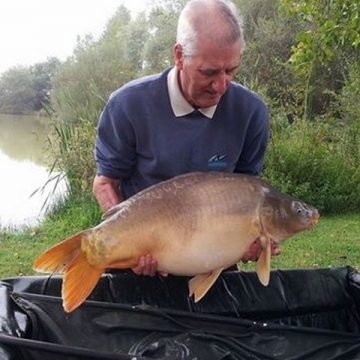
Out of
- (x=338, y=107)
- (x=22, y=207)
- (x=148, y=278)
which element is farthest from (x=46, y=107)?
(x=148, y=278)

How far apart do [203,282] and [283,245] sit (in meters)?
2.66

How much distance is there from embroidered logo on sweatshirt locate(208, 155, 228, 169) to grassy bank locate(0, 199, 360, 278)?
1.54 metres

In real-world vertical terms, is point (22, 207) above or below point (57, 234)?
below

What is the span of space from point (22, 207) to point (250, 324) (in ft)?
17.6

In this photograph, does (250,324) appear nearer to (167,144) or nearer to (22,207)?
A: (167,144)

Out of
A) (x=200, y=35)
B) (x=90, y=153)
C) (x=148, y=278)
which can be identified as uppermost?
(x=200, y=35)

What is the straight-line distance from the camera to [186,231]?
1396 millimetres

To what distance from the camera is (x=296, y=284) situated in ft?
6.07

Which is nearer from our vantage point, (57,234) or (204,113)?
(204,113)

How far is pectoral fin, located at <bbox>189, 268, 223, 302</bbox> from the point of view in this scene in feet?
4.80

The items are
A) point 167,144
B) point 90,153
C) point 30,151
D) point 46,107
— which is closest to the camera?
point 167,144

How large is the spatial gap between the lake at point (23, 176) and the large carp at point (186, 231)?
3.97 metres

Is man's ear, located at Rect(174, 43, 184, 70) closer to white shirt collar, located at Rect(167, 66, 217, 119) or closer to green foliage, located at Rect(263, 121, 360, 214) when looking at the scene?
white shirt collar, located at Rect(167, 66, 217, 119)

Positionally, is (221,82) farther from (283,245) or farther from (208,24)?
(283,245)
